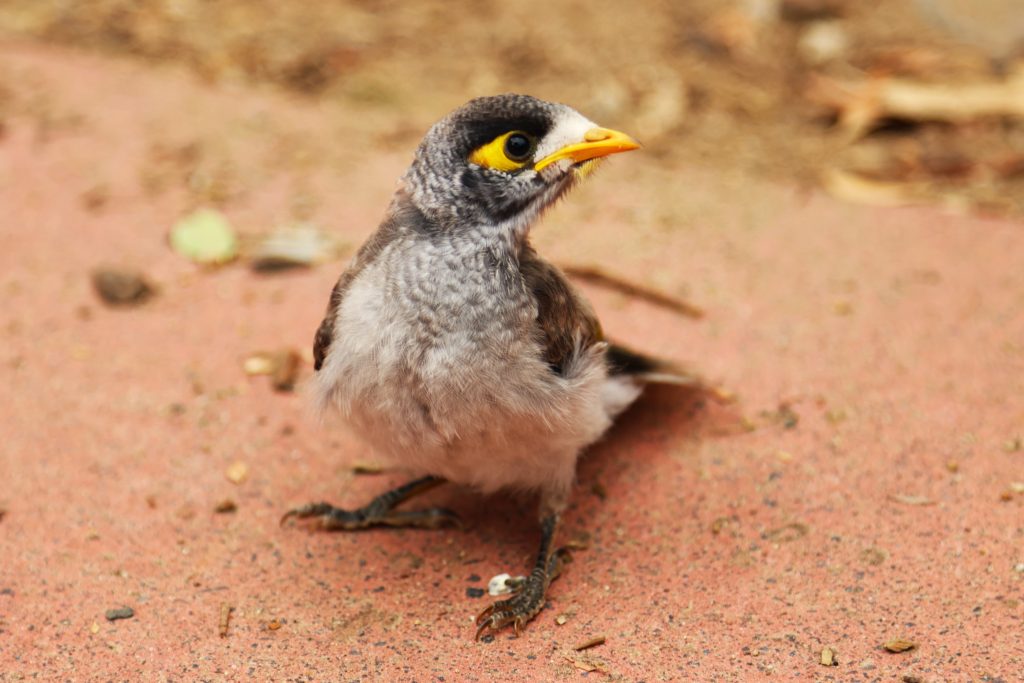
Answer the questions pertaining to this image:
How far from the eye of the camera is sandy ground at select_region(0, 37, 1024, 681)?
3.53m

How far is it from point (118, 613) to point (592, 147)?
2.30 m

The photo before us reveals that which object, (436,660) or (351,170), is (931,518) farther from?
(351,170)

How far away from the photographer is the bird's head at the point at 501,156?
3.70 metres

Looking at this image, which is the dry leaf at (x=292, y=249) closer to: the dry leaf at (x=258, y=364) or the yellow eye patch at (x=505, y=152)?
the dry leaf at (x=258, y=364)

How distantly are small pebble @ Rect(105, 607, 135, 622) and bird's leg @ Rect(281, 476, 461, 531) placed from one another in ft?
2.47

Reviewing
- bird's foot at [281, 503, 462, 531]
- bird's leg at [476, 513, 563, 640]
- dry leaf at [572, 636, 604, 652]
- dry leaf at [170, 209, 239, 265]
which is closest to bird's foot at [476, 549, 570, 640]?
bird's leg at [476, 513, 563, 640]

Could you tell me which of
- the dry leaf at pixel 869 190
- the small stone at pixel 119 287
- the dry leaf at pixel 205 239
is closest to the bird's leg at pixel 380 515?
the small stone at pixel 119 287

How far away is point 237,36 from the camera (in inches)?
340

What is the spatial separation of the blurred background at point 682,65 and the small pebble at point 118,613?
14.4 ft

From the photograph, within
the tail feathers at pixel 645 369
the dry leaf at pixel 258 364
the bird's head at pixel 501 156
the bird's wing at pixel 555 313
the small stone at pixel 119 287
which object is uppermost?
the bird's head at pixel 501 156

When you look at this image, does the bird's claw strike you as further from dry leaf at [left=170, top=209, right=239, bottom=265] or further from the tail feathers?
dry leaf at [left=170, top=209, right=239, bottom=265]

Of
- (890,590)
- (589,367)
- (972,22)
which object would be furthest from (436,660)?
(972,22)

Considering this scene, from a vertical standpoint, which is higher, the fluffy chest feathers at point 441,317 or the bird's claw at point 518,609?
the fluffy chest feathers at point 441,317

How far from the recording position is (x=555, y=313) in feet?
12.8
